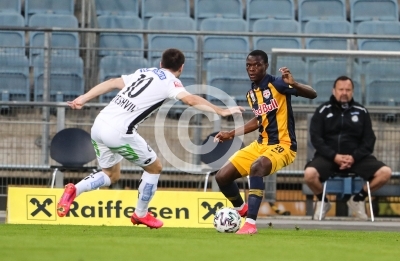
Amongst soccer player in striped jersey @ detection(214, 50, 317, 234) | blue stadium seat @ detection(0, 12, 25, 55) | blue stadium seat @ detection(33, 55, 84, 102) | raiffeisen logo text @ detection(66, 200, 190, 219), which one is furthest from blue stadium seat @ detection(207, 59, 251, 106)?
soccer player in striped jersey @ detection(214, 50, 317, 234)

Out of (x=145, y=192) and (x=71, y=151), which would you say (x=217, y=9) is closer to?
(x=71, y=151)

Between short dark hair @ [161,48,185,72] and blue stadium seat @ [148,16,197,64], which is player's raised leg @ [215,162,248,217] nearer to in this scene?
short dark hair @ [161,48,185,72]

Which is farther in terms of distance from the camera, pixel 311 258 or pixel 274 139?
pixel 274 139

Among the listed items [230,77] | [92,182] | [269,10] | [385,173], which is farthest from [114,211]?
[269,10]

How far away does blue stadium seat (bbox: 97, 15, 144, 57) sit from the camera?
14.7 meters

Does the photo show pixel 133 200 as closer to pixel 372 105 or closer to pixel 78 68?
pixel 78 68

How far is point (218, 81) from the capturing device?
14602 mm

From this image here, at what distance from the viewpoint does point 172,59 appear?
10469 mm

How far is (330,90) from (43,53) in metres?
4.71

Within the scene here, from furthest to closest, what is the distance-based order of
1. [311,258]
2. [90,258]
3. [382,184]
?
[382,184], [311,258], [90,258]

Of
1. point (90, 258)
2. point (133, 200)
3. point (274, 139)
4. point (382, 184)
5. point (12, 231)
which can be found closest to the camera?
point (90, 258)

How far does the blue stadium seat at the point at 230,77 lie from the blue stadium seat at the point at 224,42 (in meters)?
0.11

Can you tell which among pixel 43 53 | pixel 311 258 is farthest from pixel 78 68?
pixel 311 258

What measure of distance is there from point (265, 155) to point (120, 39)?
601cm
